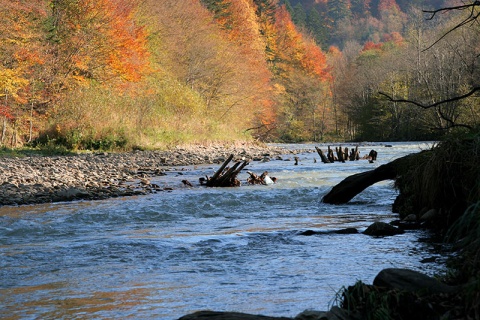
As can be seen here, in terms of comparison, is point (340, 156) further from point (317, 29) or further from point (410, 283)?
point (317, 29)

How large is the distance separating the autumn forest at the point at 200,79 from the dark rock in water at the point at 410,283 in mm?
1860

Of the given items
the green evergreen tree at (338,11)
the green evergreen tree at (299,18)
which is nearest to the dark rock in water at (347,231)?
the green evergreen tree at (299,18)

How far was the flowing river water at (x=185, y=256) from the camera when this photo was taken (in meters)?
4.54

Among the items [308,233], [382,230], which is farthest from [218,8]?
[382,230]

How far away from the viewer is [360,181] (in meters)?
10.1

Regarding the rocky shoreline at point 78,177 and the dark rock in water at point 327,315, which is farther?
the rocky shoreline at point 78,177

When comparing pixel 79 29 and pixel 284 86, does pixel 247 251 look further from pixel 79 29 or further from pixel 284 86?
pixel 284 86

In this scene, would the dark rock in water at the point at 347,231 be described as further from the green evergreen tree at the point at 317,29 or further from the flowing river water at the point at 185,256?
the green evergreen tree at the point at 317,29

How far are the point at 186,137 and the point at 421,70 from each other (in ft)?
72.7

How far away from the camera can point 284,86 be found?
69312 mm

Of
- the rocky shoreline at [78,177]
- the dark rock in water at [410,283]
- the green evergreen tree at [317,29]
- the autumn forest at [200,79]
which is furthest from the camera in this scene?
the green evergreen tree at [317,29]

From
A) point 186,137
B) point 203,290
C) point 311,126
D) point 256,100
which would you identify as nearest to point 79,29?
point 186,137

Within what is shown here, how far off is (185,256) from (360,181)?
4.63m

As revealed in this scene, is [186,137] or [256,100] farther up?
[256,100]
